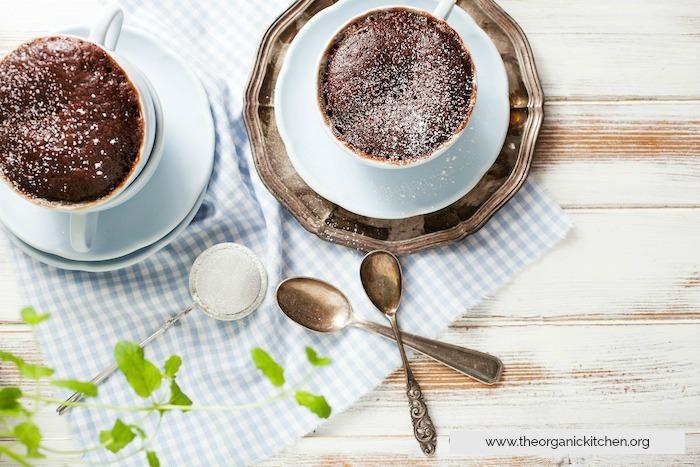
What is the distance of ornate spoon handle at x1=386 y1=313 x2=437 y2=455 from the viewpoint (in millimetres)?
1350

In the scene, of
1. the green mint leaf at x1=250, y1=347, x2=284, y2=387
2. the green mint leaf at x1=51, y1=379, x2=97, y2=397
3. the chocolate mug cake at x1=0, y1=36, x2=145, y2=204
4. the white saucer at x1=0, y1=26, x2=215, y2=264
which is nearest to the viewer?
the green mint leaf at x1=51, y1=379, x2=97, y2=397

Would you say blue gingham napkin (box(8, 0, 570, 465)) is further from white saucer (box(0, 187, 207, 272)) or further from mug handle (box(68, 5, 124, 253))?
mug handle (box(68, 5, 124, 253))

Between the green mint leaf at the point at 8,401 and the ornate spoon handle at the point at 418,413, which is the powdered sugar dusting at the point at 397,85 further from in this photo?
the green mint leaf at the point at 8,401

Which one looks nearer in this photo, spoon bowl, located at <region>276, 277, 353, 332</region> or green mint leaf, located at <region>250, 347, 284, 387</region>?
green mint leaf, located at <region>250, 347, 284, 387</region>

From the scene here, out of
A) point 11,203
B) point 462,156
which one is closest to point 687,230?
point 462,156

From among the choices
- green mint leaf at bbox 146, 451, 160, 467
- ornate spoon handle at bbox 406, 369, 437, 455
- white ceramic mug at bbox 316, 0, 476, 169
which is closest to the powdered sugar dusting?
white ceramic mug at bbox 316, 0, 476, 169

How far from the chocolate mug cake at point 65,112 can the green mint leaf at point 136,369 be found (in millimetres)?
334

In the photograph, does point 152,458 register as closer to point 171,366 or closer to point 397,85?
point 171,366

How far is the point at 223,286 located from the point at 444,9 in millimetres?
701

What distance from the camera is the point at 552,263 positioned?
1.39 meters

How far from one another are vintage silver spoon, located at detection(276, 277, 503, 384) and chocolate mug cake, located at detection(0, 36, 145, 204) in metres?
0.45

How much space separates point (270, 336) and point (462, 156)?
21.9 inches

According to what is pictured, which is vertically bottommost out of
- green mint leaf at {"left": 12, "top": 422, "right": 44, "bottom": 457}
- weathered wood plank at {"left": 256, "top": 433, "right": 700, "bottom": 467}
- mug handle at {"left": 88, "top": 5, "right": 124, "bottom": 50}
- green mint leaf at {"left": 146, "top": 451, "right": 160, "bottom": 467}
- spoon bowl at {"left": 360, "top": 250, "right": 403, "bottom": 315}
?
green mint leaf at {"left": 12, "top": 422, "right": 44, "bottom": 457}

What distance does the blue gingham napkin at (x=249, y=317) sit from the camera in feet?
4.44
